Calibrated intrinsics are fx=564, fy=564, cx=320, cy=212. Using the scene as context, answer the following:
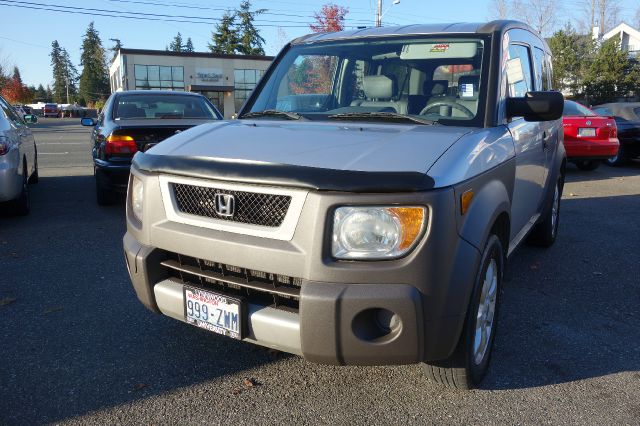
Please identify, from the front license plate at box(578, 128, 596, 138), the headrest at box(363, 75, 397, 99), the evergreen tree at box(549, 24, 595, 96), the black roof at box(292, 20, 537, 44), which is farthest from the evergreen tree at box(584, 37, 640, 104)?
the headrest at box(363, 75, 397, 99)

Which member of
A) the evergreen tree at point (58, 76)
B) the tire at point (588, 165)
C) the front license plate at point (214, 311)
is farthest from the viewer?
the evergreen tree at point (58, 76)

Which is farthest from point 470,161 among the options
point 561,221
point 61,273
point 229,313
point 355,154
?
point 561,221

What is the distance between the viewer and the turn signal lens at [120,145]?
7008mm

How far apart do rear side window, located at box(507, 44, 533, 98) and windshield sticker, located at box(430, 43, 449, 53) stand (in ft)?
1.37

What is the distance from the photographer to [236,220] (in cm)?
256

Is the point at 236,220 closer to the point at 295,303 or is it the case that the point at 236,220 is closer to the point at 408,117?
the point at 295,303

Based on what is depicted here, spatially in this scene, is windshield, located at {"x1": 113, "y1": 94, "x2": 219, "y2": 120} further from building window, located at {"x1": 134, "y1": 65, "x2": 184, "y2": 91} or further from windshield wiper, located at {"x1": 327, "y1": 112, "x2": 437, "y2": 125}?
building window, located at {"x1": 134, "y1": 65, "x2": 184, "y2": 91}

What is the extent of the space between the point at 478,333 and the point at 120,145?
18.0ft

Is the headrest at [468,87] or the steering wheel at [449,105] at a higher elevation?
the headrest at [468,87]

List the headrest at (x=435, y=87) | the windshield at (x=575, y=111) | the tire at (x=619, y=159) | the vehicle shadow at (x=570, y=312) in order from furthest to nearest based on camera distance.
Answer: the tire at (x=619, y=159) → the windshield at (x=575, y=111) → the headrest at (x=435, y=87) → the vehicle shadow at (x=570, y=312)

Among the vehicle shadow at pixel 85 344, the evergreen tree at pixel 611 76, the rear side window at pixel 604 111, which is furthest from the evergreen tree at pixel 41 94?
the vehicle shadow at pixel 85 344

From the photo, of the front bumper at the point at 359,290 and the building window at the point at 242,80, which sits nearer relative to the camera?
the front bumper at the point at 359,290

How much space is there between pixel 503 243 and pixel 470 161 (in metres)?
0.85

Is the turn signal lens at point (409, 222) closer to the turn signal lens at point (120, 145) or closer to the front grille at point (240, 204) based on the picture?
the front grille at point (240, 204)
